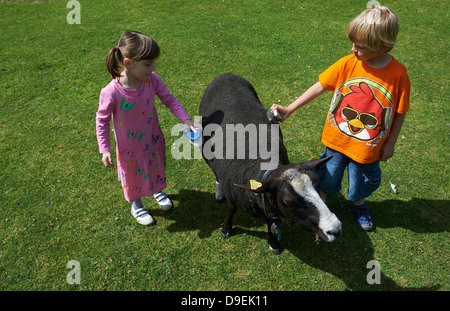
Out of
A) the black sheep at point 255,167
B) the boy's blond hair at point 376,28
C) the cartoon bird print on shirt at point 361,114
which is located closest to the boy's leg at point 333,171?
the cartoon bird print on shirt at point 361,114

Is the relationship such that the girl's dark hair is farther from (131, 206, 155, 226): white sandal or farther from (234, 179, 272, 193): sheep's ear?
(131, 206, 155, 226): white sandal

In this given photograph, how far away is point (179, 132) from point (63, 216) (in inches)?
103

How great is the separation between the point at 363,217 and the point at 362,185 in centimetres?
60

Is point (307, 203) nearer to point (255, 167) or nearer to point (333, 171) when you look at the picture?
point (255, 167)

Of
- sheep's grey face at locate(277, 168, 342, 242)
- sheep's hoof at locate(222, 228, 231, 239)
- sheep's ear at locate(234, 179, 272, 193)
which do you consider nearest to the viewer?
sheep's grey face at locate(277, 168, 342, 242)

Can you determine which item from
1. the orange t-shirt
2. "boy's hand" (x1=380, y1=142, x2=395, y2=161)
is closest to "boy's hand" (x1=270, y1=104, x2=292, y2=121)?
the orange t-shirt

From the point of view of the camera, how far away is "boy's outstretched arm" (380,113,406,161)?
3.73m

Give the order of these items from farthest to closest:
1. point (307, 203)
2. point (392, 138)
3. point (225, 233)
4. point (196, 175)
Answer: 1. point (196, 175)
2. point (225, 233)
3. point (392, 138)
4. point (307, 203)

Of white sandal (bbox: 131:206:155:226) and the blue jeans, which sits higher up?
the blue jeans

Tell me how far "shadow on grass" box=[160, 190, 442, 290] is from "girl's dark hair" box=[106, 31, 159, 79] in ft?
8.18

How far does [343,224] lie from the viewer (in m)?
4.84

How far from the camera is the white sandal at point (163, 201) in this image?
199 inches

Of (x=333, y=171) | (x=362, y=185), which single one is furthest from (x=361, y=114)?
(x=362, y=185)

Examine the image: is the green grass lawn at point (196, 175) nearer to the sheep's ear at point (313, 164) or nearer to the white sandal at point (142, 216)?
the white sandal at point (142, 216)
